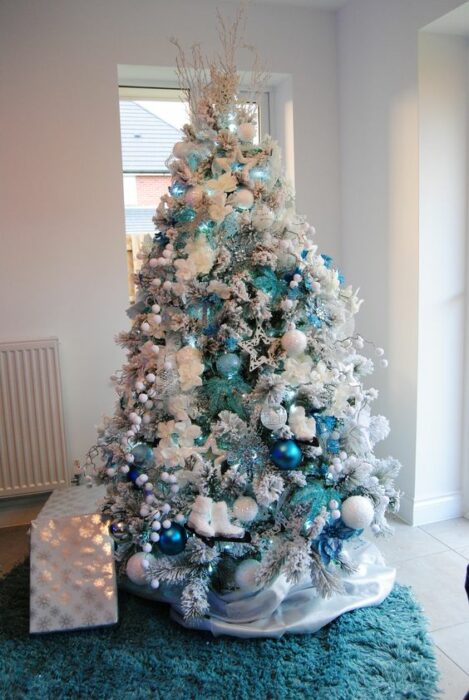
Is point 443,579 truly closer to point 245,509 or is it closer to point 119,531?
point 245,509

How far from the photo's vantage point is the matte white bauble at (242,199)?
1.75 metres

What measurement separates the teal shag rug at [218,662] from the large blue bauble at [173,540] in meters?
0.31

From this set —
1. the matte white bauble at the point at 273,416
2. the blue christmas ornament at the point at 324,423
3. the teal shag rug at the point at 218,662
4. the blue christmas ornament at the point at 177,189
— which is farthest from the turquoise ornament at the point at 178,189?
the teal shag rug at the point at 218,662

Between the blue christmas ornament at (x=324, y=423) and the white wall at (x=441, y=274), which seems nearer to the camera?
the blue christmas ornament at (x=324, y=423)

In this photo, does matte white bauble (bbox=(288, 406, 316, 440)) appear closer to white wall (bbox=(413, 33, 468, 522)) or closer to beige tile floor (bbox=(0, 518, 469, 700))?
beige tile floor (bbox=(0, 518, 469, 700))

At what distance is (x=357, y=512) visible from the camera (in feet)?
5.54

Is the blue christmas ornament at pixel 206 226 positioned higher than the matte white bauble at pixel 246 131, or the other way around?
the matte white bauble at pixel 246 131

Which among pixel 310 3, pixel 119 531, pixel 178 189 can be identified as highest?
pixel 310 3

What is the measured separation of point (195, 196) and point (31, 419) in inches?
55.6

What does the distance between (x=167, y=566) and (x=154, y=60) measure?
2.20 m

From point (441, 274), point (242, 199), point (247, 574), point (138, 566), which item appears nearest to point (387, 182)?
point (441, 274)

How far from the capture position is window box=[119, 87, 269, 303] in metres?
2.88

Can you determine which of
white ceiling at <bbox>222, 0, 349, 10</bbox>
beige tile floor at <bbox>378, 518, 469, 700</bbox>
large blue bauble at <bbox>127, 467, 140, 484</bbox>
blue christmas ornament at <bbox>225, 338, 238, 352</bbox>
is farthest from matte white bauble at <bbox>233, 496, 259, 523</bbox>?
white ceiling at <bbox>222, 0, 349, 10</bbox>

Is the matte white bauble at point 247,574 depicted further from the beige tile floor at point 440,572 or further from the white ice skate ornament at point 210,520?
the beige tile floor at point 440,572
